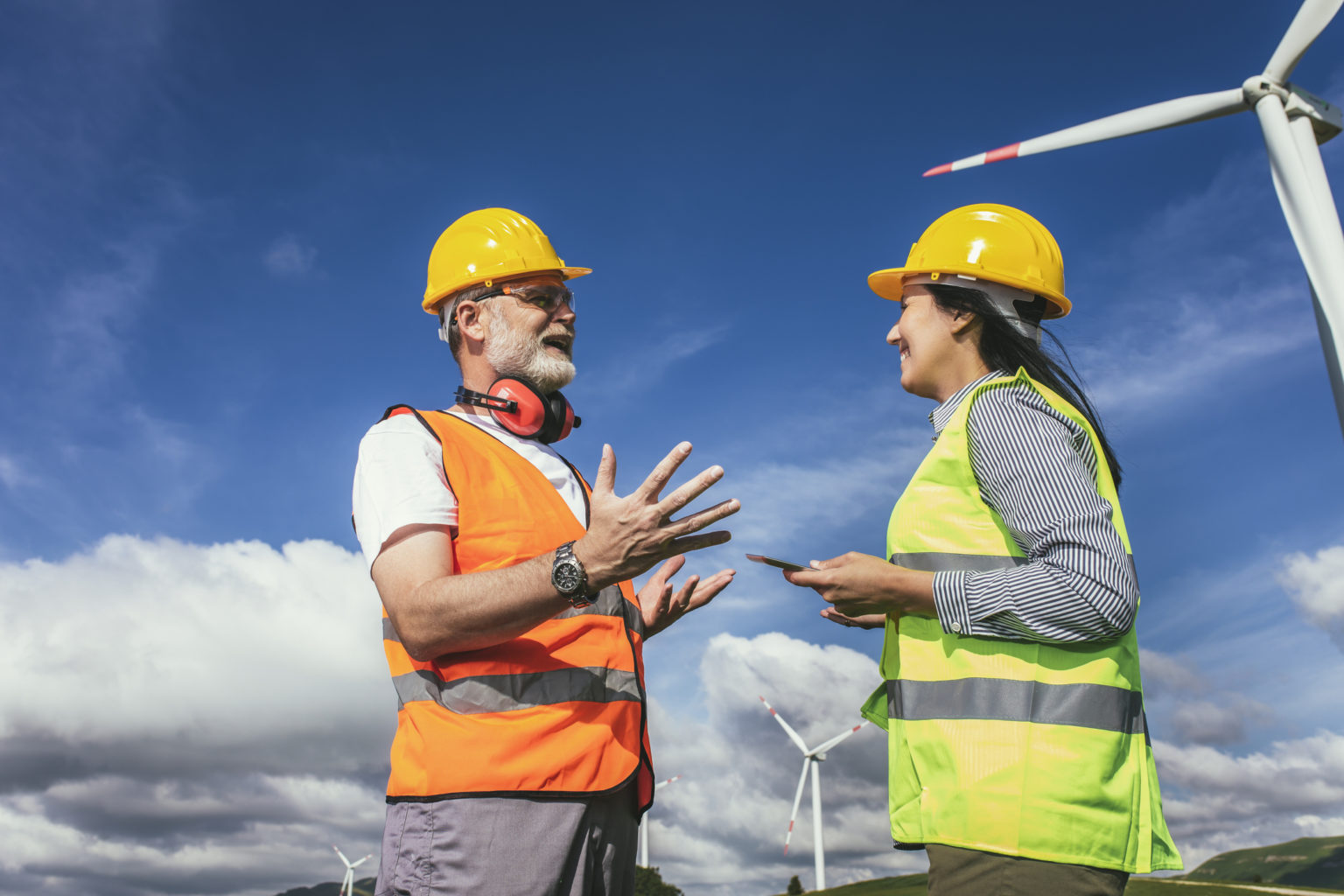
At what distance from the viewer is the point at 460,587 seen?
432cm

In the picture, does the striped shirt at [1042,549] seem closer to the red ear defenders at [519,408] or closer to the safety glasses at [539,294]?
the red ear defenders at [519,408]

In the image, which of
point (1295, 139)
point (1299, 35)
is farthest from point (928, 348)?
point (1299, 35)

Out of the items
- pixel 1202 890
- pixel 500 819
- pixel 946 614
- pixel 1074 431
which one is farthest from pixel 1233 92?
pixel 1202 890

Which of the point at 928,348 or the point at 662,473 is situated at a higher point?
the point at 928,348

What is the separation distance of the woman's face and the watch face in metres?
2.11

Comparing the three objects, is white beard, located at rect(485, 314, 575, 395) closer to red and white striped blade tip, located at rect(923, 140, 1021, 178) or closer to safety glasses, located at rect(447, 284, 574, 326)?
safety glasses, located at rect(447, 284, 574, 326)

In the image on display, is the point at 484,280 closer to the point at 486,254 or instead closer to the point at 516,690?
the point at 486,254

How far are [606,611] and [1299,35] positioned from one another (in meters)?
10.7

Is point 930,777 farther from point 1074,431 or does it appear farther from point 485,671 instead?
point 485,671

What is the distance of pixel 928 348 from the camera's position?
498 centimetres

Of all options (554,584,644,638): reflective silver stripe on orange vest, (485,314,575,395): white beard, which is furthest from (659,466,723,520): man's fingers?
(485,314,575,395): white beard

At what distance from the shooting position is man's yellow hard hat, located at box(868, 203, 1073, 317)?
505 centimetres

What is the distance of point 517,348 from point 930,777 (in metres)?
3.84

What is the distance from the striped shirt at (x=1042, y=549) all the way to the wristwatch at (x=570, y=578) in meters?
1.55
